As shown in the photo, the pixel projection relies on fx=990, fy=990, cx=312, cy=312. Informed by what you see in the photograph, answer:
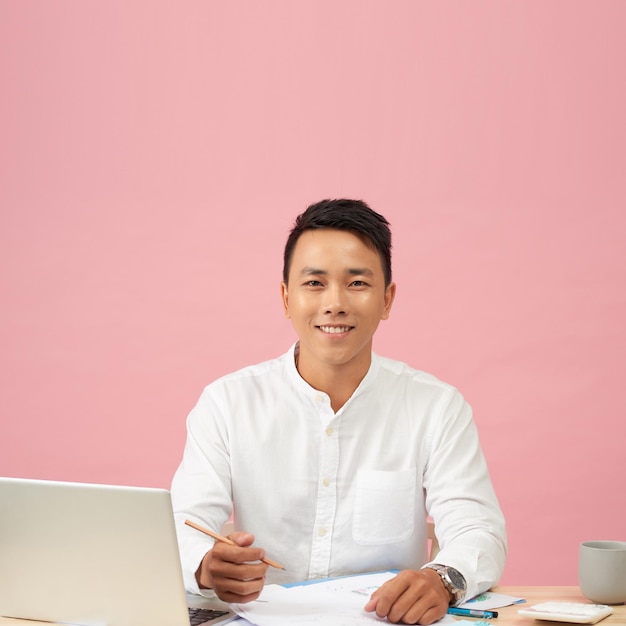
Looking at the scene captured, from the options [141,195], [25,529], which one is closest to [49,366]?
[141,195]

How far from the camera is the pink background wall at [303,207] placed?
3432mm

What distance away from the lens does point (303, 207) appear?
3.56 meters

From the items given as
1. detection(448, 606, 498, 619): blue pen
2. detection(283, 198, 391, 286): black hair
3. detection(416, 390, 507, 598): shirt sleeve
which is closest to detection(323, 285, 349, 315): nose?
detection(283, 198, 391, 286): black hair

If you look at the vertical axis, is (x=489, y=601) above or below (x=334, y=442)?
below

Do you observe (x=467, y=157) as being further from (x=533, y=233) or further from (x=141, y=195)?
(x=141, y=195)

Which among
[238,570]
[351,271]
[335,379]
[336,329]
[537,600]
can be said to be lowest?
[537,600]

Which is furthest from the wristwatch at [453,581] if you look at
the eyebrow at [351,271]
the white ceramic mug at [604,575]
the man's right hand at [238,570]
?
the eyebrow at [351,271]

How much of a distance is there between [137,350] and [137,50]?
110 centimetres

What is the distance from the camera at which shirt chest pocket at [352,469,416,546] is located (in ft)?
6.80

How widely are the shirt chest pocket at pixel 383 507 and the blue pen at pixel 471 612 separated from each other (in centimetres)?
44

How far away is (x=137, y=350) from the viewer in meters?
3.57

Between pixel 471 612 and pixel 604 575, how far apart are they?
24 cm

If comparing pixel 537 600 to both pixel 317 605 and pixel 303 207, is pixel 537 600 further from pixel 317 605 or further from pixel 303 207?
pixel 303 207

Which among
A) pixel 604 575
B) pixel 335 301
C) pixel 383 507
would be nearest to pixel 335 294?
pixel 335 301
